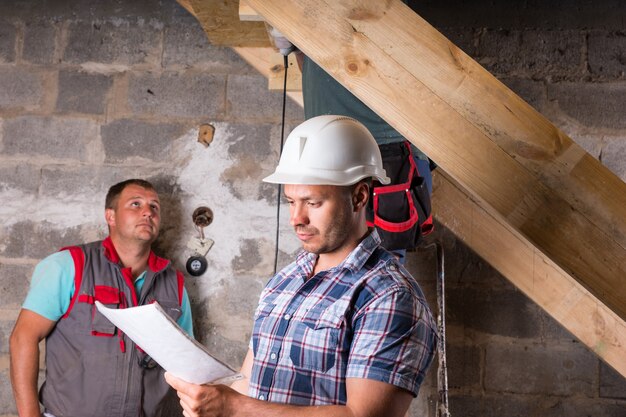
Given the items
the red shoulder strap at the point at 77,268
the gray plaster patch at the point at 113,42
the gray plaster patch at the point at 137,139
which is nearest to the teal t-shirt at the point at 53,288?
the red shoulder strap at the point at 77,268

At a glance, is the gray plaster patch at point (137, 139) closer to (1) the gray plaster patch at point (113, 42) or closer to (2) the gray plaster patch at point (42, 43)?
(1) the gray plaster patch at point (113, 42)

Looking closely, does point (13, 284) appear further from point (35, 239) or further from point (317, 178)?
point (317, 178)

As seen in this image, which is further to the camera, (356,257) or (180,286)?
(180,286)

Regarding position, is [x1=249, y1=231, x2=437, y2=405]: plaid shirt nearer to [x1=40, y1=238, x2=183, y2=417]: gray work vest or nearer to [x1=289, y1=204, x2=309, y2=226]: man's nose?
[x1=289, y1=204, x2=309, y2=226]: man's nose

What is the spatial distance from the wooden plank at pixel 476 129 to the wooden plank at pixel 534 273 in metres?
1.04

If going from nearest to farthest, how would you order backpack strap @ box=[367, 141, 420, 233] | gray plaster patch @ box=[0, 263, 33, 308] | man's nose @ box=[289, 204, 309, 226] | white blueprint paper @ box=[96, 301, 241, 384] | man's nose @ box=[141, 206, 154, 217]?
white blueprint paper @ box=[96, 301, 241, 384]
man's nose @ box=[289, 204, 309, 226]
backpack strap @ box=[367, 141, 420, 233]
man's nose @ box=[141, 206, 154, 217]
gray plaster patch @ box=[0, 263, 33, 308]

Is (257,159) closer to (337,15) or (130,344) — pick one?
(130,344)

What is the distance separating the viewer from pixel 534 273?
9.14ft

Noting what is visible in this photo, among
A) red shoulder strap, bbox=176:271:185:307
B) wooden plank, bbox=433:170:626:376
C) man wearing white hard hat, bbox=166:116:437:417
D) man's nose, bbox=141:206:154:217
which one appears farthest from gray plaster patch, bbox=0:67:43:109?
man wearing white hard hat, bbox=166:116:437:417

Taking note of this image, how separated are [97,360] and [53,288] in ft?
1.09

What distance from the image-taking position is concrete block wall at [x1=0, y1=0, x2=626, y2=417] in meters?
3.07

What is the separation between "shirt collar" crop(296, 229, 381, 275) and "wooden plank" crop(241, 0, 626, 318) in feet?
0.78

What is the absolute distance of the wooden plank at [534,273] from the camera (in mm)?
2686

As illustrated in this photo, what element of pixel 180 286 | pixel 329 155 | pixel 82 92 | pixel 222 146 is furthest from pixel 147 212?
pixel 329 155
